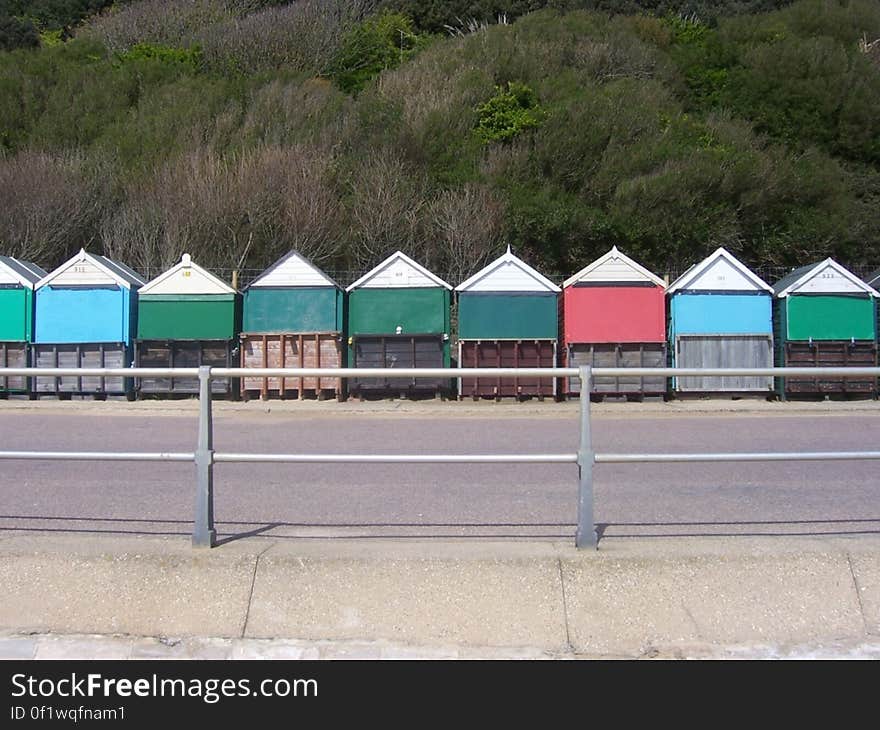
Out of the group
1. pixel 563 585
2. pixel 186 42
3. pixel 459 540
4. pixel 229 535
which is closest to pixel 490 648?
pixel 563 585

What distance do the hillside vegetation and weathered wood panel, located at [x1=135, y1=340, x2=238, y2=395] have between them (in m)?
7.50

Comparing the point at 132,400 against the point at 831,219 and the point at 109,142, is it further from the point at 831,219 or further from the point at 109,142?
the point at 831,219

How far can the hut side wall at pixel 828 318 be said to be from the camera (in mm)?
18516

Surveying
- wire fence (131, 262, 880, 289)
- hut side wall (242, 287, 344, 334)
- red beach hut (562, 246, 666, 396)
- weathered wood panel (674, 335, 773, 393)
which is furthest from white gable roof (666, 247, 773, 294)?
hut side wall (242, 287, 344, 334)

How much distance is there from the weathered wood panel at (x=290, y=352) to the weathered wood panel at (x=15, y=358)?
474 centimetres

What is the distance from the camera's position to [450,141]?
33.3 meters

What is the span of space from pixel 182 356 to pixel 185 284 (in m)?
1.59

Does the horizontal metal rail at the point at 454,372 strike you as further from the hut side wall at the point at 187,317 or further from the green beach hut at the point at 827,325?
the green beach hut at the point at 827,325

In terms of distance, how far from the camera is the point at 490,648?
4.10m

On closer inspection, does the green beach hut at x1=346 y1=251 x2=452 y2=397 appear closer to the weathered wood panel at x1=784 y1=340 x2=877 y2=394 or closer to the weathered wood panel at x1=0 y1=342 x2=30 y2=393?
the weathered wood panel at x1=0 y1=342 x2=30 y2=393

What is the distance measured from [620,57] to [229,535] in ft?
139

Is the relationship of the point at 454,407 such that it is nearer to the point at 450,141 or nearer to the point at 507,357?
the point at 507,357

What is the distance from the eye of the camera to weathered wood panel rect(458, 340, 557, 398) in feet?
59.7

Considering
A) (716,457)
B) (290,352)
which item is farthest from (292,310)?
(716,457)
